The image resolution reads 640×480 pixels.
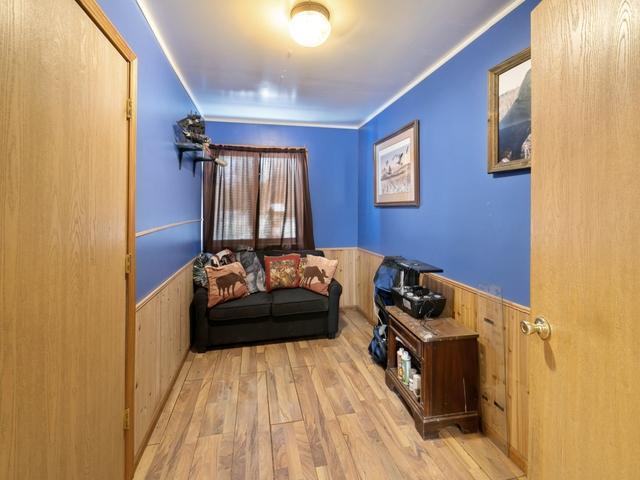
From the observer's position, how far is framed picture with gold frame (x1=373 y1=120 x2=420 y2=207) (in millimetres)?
2709

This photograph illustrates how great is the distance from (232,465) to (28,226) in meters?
1.56

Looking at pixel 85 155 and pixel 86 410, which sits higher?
pixel 85 155

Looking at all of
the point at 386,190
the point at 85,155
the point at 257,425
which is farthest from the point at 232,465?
the point at 386,190

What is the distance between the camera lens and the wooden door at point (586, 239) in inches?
29.0

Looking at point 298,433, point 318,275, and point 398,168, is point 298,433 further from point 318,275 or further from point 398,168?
point 398,168

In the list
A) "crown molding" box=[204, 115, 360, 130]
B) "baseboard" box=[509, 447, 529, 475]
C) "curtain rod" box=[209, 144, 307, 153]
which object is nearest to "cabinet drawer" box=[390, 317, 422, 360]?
"baseboard" box=[509, 447, 529, 475]

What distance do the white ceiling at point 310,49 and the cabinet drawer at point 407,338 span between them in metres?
2.04

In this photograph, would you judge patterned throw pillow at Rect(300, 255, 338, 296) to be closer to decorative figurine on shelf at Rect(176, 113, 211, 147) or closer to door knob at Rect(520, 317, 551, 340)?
decorative figurine on shelf at Rect(176, 113, 211, 147)

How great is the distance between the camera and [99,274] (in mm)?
1184

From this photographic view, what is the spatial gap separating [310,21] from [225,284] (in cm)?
234

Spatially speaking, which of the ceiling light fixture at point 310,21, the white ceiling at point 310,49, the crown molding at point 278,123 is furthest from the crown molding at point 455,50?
the ceiling light fixture at point 310,21

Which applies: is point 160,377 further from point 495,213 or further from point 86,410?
point 495,213

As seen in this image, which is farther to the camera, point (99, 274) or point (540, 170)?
point (99, 274)

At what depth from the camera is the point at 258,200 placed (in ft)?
12.6
